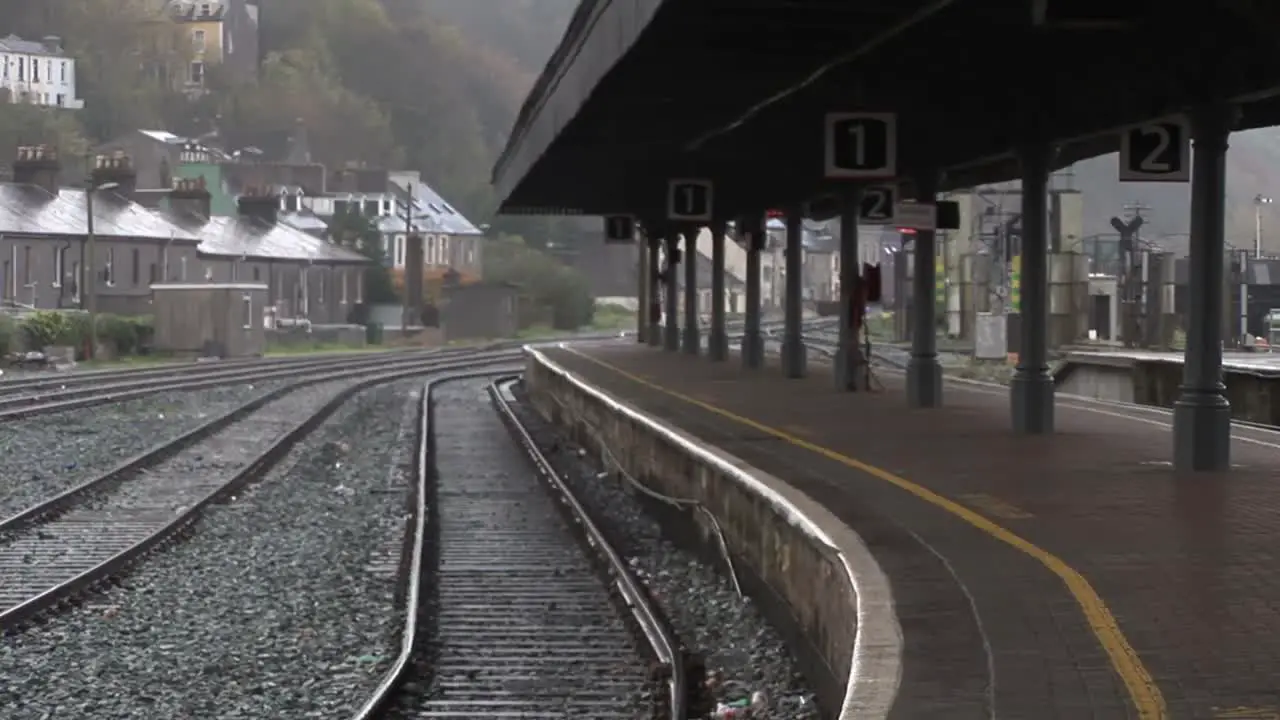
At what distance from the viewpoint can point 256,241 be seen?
247 feet

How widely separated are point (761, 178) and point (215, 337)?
31093 millimetres

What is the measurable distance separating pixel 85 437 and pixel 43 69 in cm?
12077

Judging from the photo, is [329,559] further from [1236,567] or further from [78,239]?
[78,239]

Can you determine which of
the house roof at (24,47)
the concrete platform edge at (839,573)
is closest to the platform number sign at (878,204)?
the concrete platform edge at (839,573)

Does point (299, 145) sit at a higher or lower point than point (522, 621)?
higher

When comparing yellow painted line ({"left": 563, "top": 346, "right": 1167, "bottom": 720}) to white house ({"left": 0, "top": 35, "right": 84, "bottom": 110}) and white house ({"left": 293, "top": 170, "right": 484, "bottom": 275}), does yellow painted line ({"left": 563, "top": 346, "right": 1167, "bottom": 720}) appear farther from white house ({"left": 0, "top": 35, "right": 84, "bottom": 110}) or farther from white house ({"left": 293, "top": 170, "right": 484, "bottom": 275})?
white house ({"left": 0, "top": 35, "right": 84, "bottom": 110})

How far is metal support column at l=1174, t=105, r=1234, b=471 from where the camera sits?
45.2 ft

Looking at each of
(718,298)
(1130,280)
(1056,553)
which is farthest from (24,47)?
(1056,553)

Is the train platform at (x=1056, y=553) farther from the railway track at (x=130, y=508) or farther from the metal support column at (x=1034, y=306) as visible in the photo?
the railway track at (x=130, y=508)

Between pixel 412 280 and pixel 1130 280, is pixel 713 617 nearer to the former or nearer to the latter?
pixel 1130 280

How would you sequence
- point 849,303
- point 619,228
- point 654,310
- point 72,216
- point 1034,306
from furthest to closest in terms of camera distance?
point 72,216 < point 654,310 < point 619,228 < point 849,303 < point 1034,306

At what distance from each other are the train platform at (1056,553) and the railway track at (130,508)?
15.9ft

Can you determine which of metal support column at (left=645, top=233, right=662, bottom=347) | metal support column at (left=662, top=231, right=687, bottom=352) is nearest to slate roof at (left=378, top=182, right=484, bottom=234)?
metal support column at (left=645, top=233, right=662, bottom=347)

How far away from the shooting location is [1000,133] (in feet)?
61.3
